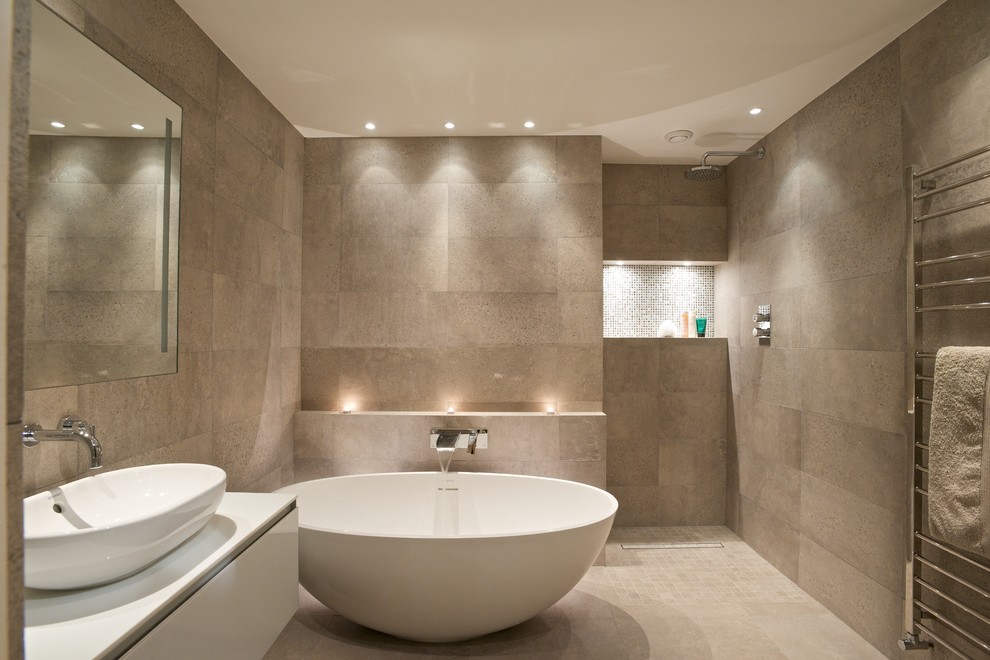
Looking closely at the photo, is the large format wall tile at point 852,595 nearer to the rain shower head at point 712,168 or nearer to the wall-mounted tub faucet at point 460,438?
the wall-mounted tub faucet at point 460,438

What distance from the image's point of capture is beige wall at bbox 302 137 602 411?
367 centimetres

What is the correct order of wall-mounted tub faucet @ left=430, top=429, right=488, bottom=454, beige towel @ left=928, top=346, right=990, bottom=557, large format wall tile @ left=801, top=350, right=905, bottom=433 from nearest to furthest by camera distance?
beige towel @ left=928, top=346, right=990, bottom=557, large format wall tile @ left=801, top=350, right=905, bottom=433, wall-mounted tub faucet @ left=430, top=429, right=488, bottom=454

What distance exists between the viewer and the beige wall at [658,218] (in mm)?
4270

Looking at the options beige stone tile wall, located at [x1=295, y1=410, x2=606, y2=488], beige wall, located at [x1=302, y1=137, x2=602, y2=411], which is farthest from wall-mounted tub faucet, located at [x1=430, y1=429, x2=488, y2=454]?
beige wall, located at [x1=302, y1=137, x2=602, y2=411]

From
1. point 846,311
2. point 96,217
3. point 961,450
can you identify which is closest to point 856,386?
point 846,311

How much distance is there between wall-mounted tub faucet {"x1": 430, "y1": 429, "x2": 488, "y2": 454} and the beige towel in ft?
7.21

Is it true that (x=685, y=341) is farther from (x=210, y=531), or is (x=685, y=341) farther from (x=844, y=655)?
(x=210, y=531)

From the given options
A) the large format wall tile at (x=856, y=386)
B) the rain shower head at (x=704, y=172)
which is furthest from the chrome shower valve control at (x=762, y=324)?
the rain shower head at (x=704, y=172)

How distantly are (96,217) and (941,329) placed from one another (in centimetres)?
312

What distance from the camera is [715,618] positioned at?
9.41 feet

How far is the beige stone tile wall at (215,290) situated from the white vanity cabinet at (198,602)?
54cm

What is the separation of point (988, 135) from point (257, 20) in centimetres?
291

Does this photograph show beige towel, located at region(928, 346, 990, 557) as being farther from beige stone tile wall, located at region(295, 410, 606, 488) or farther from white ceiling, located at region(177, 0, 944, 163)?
beige stone tile wall, located at region(295, 410, 606, 488)

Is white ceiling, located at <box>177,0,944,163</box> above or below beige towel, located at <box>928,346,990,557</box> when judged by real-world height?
above
